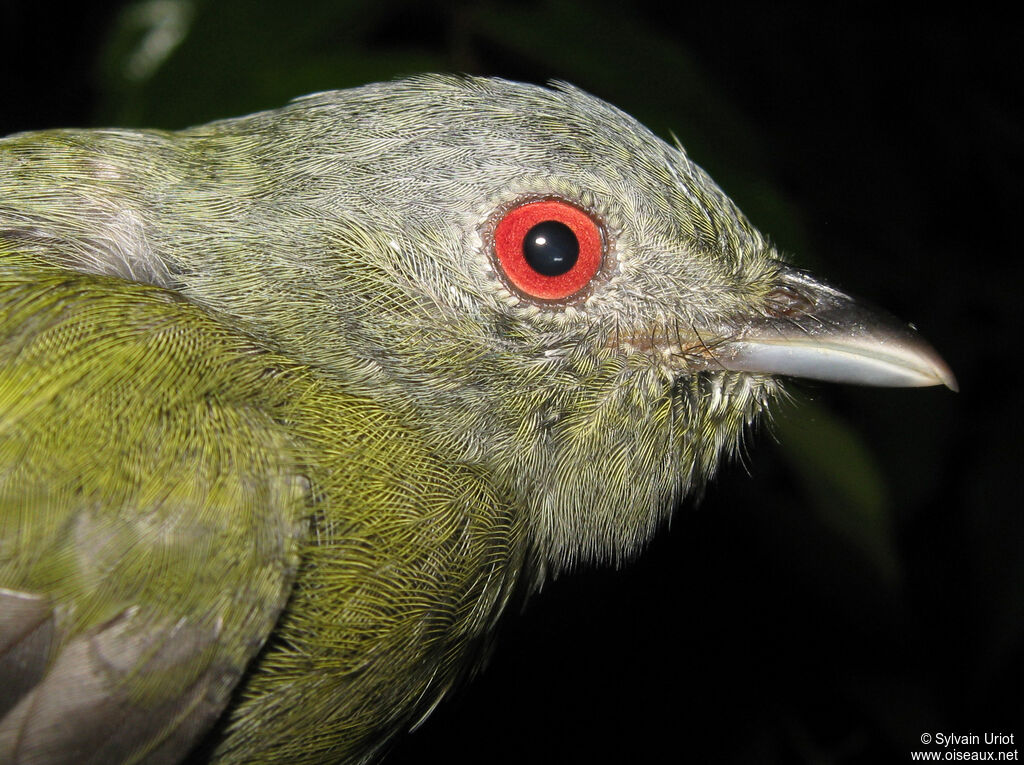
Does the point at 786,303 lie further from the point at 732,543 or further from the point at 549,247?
the point at 732,543

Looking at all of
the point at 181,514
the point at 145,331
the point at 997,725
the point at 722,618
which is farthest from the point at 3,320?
the point at 997,725

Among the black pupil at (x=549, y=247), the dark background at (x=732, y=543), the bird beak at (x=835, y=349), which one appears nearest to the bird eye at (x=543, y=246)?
the black pupil at (x=549, y=247)

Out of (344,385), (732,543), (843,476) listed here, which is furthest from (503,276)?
(732,543)

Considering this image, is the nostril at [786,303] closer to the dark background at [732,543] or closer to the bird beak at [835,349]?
the bird beak at [835,349]

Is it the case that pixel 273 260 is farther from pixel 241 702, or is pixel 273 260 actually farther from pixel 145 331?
pixel 241 702

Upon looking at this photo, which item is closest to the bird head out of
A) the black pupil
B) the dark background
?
the black pupil

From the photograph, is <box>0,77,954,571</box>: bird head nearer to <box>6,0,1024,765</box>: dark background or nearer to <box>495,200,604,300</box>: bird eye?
<box>495,200,604,300</box>: bird eye

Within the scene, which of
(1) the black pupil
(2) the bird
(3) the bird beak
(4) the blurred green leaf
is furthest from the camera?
Result: (4) the blurred green leaf

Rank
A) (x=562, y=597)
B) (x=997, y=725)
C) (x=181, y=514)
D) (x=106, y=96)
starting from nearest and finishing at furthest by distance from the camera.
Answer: (x=181, y=514) → (x=562, y=597) → (x=106, y=96) → (x=997, y=725)
